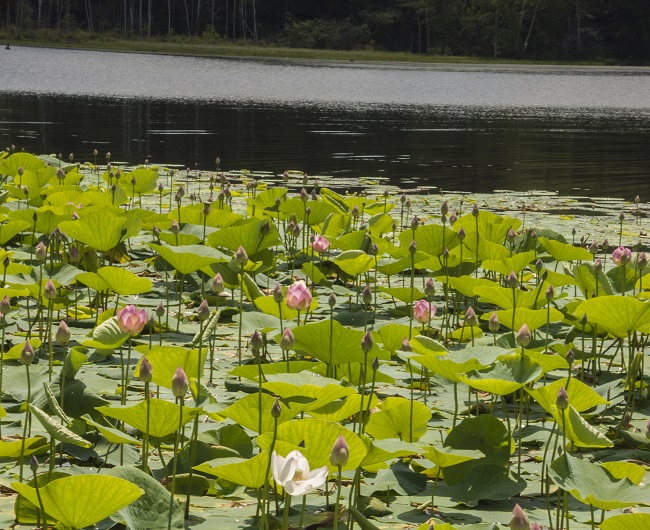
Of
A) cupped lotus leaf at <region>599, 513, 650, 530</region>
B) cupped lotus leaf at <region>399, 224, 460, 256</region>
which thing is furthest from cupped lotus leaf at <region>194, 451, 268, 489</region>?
cupped lotus leaf at <region>399, 224, 460, 256</region>

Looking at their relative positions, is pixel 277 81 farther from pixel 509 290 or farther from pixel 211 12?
pixel 211 12

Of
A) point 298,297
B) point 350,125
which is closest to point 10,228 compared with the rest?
point 298,297

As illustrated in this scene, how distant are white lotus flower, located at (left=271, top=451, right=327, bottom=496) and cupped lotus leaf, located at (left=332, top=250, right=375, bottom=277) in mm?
2150

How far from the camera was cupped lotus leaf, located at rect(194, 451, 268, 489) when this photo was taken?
1.82 meters

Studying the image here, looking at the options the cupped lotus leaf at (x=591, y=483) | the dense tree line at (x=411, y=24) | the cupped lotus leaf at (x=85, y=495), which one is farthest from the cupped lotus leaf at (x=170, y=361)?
the dense tree line at (x=411, y=24)

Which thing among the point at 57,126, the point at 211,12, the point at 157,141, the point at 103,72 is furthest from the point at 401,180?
the point at 211,12

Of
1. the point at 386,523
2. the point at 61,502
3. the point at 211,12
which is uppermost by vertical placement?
the point at 211,12

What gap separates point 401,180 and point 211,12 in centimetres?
6730

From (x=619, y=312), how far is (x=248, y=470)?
4.31 feet

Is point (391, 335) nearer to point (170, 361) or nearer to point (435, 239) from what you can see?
point (170, 361)

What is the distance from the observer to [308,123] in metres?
18.3

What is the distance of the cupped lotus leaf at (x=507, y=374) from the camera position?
2285 mm

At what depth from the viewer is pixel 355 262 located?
3736 mm

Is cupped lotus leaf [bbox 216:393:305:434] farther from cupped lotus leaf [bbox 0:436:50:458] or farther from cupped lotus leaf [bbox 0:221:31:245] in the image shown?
cupped lotus leaf [bbox 0:221:31:245]
